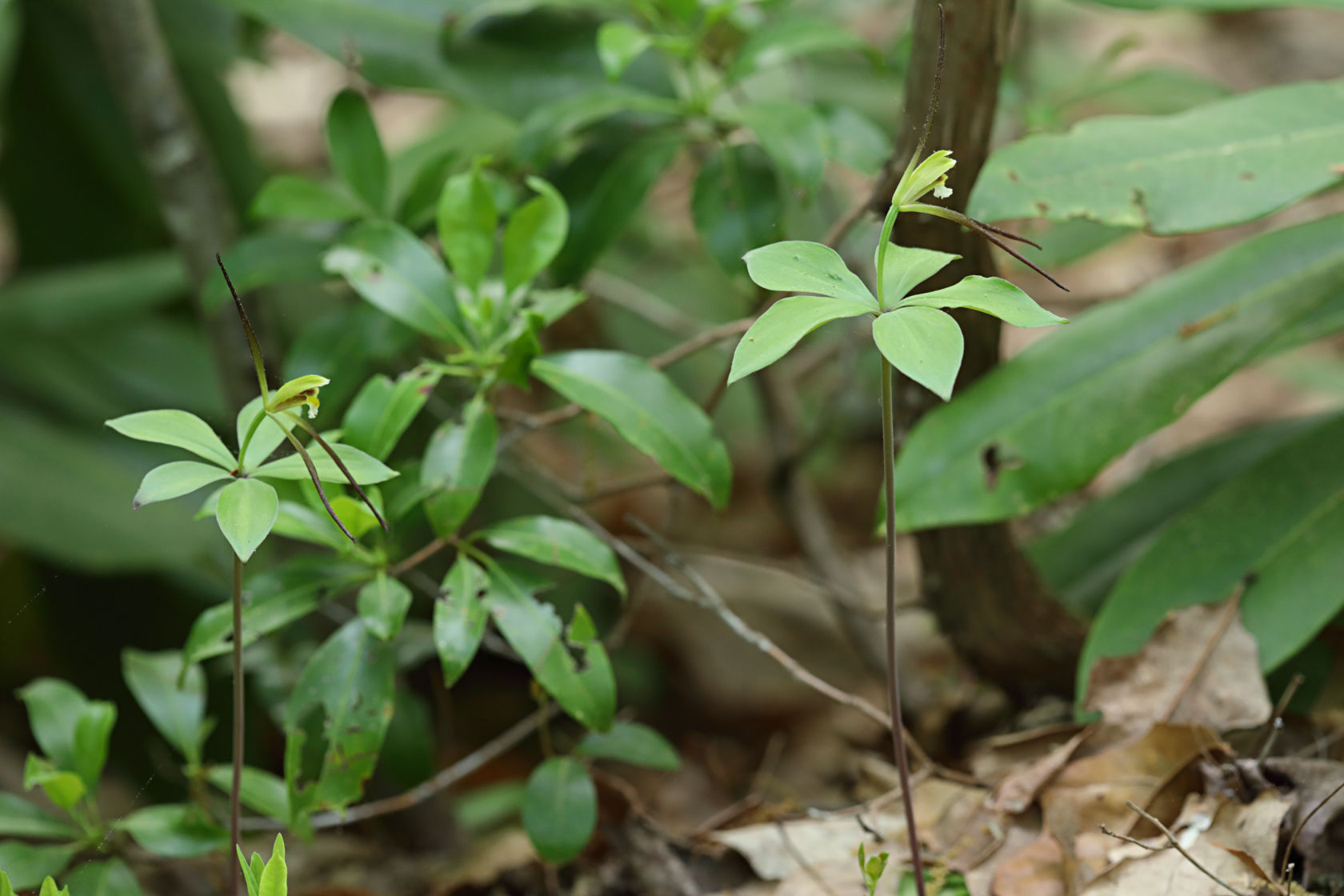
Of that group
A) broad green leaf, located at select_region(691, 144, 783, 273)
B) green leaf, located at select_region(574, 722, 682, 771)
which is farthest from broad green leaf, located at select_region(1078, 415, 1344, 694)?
broad green leaf, located at select_region(691, 144, 783, 273)

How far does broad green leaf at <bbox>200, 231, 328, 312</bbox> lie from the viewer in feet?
3.59

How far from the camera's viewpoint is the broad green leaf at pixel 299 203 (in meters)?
1.07

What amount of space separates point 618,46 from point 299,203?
367 millimetres

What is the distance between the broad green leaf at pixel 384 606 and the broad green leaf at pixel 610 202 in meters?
0.42

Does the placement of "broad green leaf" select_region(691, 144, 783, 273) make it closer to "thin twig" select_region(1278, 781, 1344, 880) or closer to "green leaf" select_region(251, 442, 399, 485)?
"green leaf" select_region(251, 442, 399, 485)

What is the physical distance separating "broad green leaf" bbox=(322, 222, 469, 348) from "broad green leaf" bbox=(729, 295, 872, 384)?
0.39m

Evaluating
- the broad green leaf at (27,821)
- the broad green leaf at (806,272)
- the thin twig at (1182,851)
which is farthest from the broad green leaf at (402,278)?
the thin twig at (1182,851)

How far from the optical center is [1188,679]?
3.13 feet

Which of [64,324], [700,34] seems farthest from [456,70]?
[64,324]

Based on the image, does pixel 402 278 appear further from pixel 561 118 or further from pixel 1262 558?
pixel 1262 558

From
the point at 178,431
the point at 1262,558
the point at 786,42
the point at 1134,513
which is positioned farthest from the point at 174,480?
the point at 1134,513

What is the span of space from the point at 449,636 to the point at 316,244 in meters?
0.54

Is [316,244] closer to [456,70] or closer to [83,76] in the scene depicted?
[456,70]

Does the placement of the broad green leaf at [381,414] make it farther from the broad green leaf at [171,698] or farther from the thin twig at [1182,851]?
the thin twig at [1182,851]
